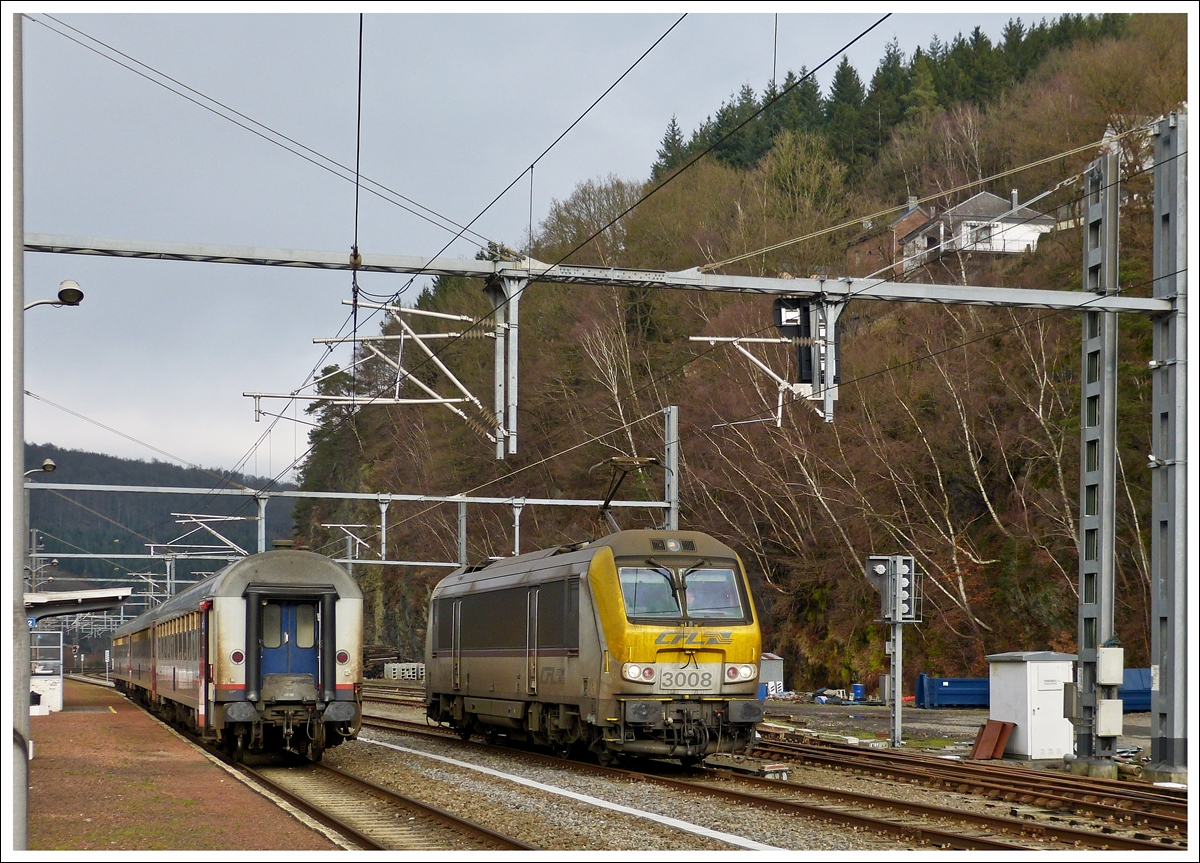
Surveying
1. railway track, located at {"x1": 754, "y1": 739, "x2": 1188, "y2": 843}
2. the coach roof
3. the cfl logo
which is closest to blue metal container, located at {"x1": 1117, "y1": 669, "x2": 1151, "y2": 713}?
railway track, located at {"x1": 754, "y1": 739, "x2": 1188, "y2": 843}

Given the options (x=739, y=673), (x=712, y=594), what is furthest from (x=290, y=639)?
(x=739, y=673)

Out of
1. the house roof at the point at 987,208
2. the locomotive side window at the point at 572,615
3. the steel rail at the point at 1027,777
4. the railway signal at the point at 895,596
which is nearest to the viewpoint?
the steel rail at the point at 1027,777

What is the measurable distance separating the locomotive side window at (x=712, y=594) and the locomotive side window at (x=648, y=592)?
0.27 m

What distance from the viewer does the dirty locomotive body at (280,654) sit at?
1838 cm

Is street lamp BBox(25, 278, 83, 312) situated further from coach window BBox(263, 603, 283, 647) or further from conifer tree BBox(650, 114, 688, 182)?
conifer tree BBox(650, 114, 688, 182)

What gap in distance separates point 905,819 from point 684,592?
5.36 metres

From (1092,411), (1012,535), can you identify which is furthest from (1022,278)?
Answer: (1092,411)

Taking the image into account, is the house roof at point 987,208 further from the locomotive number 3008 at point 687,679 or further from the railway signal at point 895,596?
the locomotive number 3008 at point 687,679

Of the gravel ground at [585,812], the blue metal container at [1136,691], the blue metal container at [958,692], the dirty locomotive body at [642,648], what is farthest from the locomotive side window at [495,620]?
the blue metal container at [1136,691]

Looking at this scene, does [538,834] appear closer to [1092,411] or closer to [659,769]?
[659,769]

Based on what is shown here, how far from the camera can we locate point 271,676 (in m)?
18.6

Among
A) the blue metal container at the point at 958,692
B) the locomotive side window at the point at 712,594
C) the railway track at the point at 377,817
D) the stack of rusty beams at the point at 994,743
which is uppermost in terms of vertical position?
Result: the locomotive side window at the point at 712,594

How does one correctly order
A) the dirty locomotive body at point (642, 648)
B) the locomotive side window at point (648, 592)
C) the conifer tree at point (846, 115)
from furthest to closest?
the conifer tree at point (846, 115) < the locomotive side window at point (648, 592) < the dirty locomotive body at point (642, 648)

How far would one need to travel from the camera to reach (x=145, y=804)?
46.0 ft
